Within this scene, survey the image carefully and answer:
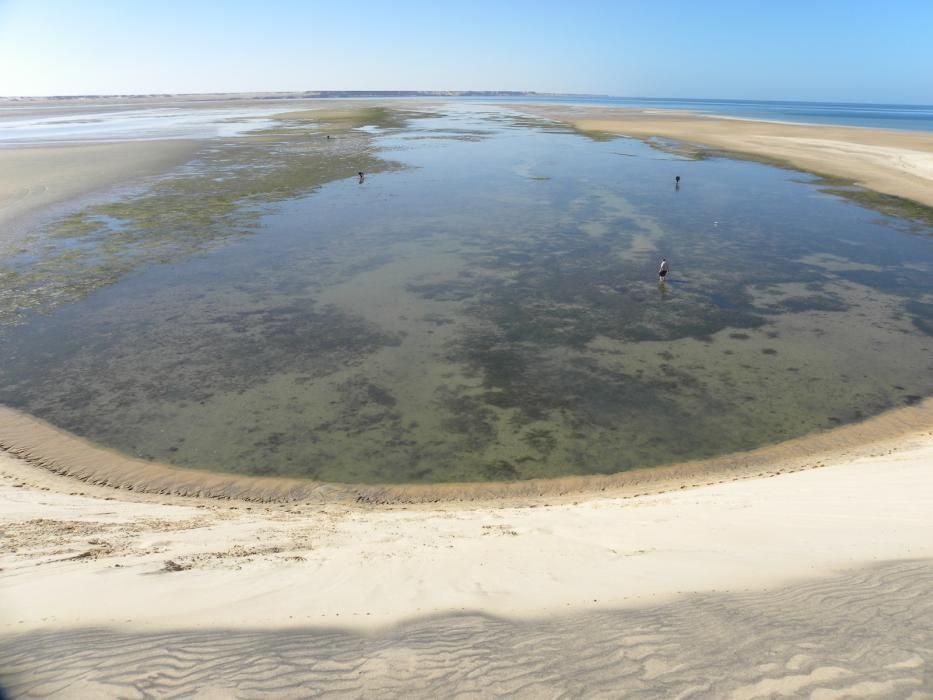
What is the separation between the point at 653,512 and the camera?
31.8 feet

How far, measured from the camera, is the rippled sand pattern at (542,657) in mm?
5059

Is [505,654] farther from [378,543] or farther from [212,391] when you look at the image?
[212,391]

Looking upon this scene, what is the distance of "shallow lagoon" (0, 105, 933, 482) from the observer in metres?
12.7

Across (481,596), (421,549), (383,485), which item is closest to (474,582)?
(481,596)

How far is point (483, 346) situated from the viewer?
16844 mm

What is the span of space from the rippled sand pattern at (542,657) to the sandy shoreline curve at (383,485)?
194 inches

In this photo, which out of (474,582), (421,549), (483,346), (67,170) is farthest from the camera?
(67,170)

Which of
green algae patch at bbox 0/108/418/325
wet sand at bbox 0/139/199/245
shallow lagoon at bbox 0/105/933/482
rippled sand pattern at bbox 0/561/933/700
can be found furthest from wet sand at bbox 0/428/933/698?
wet sand at bbox 0/139/199/245

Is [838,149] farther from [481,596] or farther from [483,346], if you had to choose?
[481,596]

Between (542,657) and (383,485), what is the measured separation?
6.41 meters

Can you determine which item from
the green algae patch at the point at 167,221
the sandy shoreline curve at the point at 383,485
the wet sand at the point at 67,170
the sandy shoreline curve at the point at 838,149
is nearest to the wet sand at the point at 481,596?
the sandy shoreline curve at the point at 383,485

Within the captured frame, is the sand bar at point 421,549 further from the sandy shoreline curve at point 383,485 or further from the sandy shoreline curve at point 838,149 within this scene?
the sandy shoreline curve at point 838,149

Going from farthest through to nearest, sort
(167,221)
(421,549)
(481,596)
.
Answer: (167,221)
(421,549)
(481,596)

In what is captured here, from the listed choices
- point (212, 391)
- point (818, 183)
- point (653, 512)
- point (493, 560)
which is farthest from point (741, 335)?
point (818, 183)
